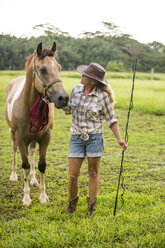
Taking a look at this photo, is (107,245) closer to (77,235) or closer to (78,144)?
(77,235)

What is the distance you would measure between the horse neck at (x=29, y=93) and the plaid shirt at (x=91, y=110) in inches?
30.4

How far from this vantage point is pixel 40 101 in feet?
12.6

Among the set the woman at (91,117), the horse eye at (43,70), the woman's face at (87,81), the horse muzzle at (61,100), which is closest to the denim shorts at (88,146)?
the woman at (91,117)

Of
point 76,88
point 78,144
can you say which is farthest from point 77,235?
point 76,88

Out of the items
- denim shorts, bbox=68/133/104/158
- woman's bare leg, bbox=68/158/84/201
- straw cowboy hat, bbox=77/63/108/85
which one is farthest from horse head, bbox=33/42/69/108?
woman's bare leg, bbox=68/158/84/201

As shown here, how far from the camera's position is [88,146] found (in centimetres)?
331

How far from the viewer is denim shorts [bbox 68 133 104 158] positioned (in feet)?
10.8

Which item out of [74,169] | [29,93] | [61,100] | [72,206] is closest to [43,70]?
[61,100]

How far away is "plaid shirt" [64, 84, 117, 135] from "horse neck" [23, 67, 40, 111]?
772 mm

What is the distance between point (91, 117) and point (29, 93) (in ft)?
3.94

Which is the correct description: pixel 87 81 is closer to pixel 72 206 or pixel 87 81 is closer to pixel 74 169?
pixel 74 169

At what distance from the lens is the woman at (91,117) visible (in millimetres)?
3250

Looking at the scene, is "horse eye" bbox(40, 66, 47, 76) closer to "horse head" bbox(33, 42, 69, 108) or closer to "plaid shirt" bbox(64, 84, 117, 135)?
"horse head" bbox(33, 42, 69, 108)

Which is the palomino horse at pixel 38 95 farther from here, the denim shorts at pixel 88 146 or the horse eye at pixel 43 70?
the denim shorts at pixel 88 146
